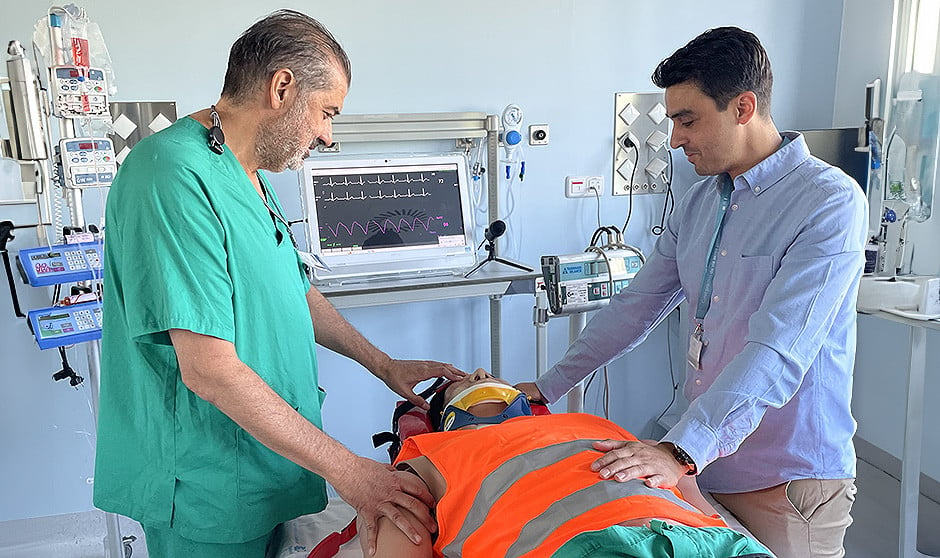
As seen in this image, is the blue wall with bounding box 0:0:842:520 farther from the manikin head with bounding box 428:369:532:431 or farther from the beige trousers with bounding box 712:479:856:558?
the beige trousers with bounding box 712:479:856:558

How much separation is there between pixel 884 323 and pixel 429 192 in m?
2.19

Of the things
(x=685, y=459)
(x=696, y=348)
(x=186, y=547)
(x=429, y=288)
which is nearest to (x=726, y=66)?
(x=696, y=348)

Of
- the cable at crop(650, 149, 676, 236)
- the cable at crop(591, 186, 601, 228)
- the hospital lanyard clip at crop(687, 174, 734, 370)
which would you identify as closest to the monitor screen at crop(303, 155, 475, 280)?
the cable at crop(591, 186, 601, 228)

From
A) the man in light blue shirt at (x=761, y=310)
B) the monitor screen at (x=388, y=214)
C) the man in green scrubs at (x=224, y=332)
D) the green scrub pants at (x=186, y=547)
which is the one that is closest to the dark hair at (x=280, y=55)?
the man in green scrubs at (x=224, y=332)

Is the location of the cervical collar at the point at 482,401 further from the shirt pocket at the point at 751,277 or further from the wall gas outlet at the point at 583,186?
the wall gas outlet at the point at 583,186

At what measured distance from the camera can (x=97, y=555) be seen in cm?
288

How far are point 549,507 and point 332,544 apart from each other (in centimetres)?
56

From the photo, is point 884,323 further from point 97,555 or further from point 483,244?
point 97,555

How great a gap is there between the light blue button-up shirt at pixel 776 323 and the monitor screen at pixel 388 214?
1.55 metres

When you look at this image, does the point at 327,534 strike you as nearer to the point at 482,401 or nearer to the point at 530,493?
the point at 482,401

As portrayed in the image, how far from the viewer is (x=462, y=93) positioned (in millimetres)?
3293

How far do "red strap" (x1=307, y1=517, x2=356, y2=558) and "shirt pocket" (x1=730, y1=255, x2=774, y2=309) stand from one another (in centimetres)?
92

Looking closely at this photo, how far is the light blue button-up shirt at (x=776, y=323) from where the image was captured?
1345 mm

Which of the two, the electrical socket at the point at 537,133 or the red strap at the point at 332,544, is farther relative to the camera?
the electrical socket at the point at 537,133
